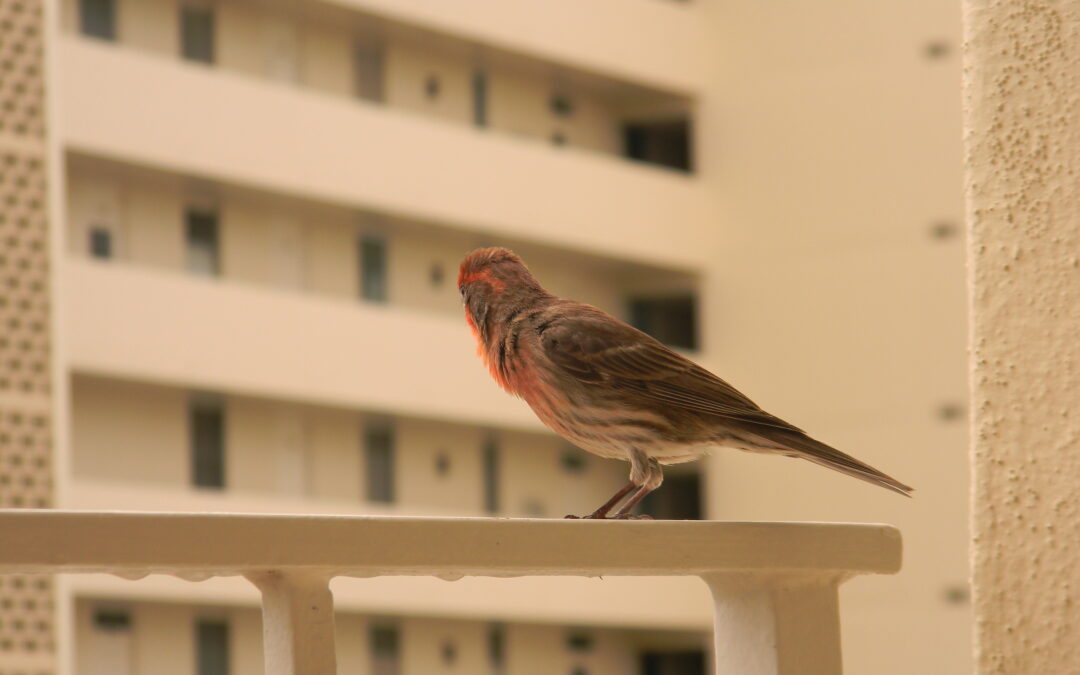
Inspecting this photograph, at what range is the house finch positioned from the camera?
231cm

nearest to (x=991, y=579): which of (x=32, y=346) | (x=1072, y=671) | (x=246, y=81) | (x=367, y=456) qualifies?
(x=1072, y=671)

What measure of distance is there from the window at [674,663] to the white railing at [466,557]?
69.5 ft

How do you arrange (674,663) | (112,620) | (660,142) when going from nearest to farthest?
1. (112,620)
2. (674,663)
3. (660,142)

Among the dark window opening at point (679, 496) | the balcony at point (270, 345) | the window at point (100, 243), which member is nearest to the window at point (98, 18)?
the window at point (100, 243)

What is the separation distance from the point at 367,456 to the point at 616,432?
17333mm

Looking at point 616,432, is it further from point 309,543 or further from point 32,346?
point 32,346

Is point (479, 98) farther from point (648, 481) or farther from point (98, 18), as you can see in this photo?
point (648, 481)

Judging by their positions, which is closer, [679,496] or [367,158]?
[367,158]

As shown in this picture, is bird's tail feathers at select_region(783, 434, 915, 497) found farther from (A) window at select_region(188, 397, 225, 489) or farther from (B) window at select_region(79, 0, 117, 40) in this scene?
(A) window at select_region(188, 397, 225, 489)

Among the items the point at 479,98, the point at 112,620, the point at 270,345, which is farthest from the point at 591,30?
the point at 112,620

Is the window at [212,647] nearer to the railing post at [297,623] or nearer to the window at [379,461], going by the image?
the window at [379,461]

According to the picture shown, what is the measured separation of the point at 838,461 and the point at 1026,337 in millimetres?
346

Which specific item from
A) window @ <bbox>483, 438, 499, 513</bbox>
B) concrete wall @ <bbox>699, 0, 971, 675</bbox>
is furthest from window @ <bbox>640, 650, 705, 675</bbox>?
window @ <bbox>483, 438, 499, 513</bbox>

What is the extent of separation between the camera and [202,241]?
1831cm
